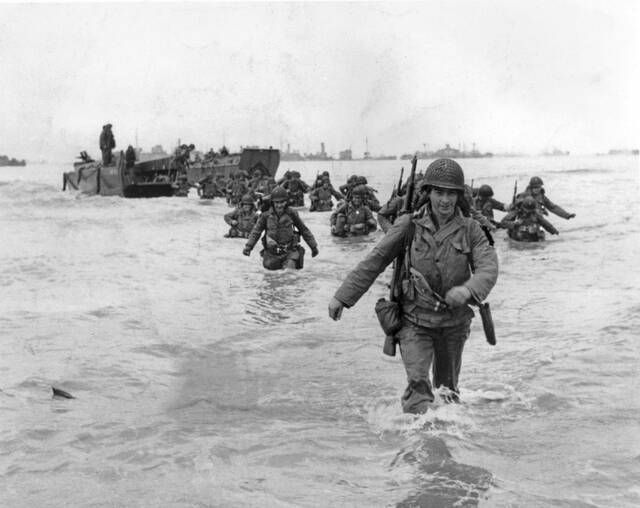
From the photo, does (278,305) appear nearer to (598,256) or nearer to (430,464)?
(430,464)

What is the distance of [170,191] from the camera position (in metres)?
37.0

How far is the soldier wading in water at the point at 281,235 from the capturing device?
11.8 metres

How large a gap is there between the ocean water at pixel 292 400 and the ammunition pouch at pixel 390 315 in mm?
656

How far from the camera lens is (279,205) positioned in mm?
11891

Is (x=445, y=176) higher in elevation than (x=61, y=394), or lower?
higher

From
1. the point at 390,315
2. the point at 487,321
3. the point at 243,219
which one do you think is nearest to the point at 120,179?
the point at 243,219

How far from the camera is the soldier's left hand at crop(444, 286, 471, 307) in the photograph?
15.0ft

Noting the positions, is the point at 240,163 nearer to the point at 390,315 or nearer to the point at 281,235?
the point at 281,235

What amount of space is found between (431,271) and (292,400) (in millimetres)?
1820

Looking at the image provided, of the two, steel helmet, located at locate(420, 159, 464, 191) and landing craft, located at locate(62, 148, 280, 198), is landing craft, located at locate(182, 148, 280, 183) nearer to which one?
landing craft, located at locate(62, 148, 280, 198)

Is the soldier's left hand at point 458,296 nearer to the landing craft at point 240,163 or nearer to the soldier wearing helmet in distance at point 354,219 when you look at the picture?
the soldier wearing helmet in distance at point 354,219

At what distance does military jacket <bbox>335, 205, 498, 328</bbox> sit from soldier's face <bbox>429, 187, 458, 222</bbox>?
84mm

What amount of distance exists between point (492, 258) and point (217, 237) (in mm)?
15024

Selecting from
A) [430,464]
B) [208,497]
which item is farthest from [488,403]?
[208,497]
